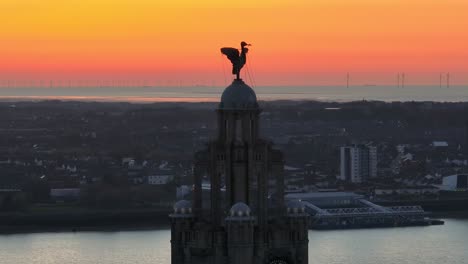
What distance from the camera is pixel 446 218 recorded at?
145ft

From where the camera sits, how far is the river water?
2983cm

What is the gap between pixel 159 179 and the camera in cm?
5438

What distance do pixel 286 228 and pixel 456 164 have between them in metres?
56.9

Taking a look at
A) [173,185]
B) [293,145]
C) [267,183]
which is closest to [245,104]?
[267,183]

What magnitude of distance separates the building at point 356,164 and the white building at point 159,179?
752 centimetres

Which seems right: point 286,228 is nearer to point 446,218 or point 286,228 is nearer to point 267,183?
point 267,183

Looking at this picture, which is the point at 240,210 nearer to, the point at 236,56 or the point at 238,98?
the point at 238,98

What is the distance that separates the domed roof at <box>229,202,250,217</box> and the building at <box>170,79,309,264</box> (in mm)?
75

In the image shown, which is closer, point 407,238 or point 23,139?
point 407,238

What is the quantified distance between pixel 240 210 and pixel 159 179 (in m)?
47.9

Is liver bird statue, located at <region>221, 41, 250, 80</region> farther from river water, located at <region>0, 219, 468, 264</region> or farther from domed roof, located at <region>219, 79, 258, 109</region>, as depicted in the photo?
river water, located at <region>0, 219, 468, 264</region>

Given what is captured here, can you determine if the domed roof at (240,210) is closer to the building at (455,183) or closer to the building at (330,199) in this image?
the building at (330,199)

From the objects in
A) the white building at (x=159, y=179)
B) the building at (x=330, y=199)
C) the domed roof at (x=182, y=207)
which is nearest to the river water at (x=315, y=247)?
the building at (x=330, y=199)

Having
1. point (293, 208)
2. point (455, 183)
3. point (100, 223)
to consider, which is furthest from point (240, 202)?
point (455, 183)
